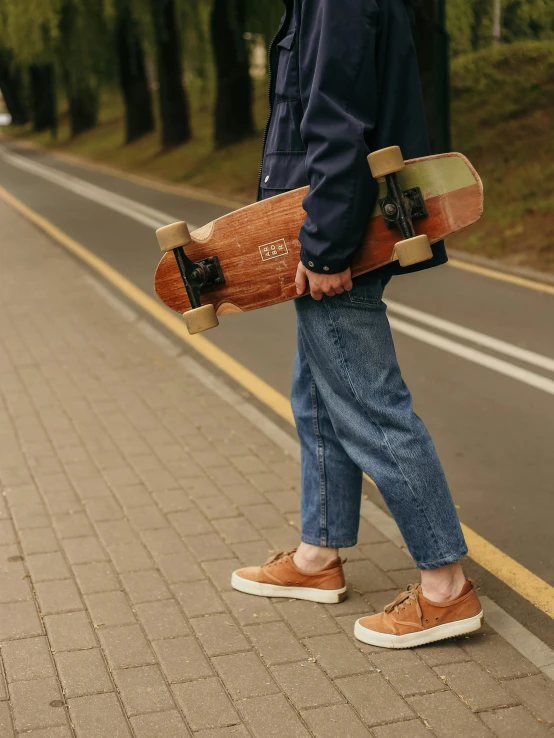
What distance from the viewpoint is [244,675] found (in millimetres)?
3291

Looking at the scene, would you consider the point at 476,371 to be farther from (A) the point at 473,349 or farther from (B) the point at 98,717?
(B) the point at 98,717

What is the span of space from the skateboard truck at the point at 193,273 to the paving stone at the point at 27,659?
1077 mm

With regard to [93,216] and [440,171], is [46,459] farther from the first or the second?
[93,216]

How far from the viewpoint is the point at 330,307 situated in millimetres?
3371

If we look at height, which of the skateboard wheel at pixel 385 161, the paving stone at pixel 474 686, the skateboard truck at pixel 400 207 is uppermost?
the skateboard wheel at pixel 385 161

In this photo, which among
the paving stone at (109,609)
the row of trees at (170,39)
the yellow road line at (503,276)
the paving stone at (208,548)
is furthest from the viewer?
the row of trees at (170,39)

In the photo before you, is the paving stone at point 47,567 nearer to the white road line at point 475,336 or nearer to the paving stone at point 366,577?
the paving stone at point 366,577

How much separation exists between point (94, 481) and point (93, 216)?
40.8 feet

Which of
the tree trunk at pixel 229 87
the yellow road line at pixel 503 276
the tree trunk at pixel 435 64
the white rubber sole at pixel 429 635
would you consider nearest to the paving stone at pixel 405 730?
the white rubber sole at pixel 429 635

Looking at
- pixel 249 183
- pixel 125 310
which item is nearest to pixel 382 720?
pixel 125 310

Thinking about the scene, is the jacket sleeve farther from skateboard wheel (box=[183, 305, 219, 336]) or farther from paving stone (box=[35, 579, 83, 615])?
paving stone (box=[35, 579, 83, 615])

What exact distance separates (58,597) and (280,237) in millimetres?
1471

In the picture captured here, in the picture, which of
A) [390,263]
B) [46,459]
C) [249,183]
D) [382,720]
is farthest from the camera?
[249,183]

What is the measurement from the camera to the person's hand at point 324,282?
3.23m
